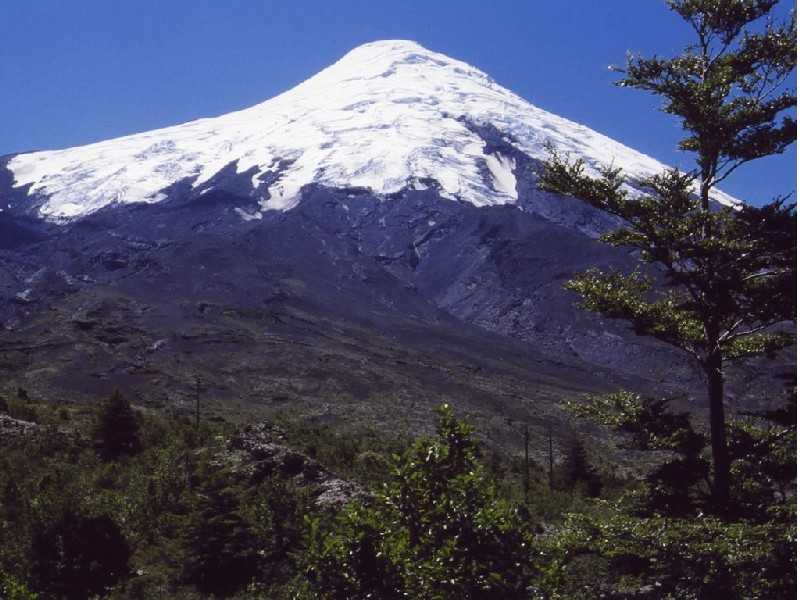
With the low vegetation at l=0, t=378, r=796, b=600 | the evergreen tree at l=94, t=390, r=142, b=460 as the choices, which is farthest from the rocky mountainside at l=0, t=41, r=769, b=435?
the low vegetation at l=0, t=378, r=796, b=600

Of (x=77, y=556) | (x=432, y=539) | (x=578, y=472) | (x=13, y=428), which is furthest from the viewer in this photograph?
(x=578, y=472)

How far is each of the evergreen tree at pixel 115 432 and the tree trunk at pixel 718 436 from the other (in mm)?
21915

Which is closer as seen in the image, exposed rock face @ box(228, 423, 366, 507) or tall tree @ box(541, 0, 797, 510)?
tall tree @ box(541, 0, 797, 510)

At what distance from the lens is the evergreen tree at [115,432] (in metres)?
27.8

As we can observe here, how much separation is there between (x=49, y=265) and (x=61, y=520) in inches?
6575

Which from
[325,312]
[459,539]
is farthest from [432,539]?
[325,312]

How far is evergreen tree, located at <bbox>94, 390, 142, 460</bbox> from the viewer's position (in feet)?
91.2

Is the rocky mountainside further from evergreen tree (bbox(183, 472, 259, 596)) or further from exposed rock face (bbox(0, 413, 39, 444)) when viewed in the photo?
evergreen tree (bbox(183, 472, 259, 596))

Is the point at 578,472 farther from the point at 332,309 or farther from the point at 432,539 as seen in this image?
the point at 332,309

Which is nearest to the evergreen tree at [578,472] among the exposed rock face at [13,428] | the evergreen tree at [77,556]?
the exposed rock face at [13,428]

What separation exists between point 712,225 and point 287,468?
1612 centimetres

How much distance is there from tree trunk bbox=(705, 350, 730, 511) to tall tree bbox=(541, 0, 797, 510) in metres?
0.01

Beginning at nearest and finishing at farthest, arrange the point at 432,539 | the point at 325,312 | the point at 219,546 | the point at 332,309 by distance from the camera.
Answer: the point at 432,539
the point at 219,546
the point at 325,312
the point at 332,309

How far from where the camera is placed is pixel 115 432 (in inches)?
1109
